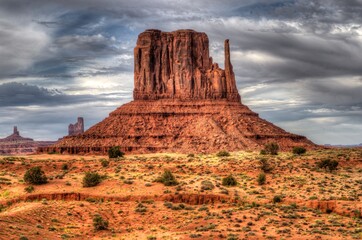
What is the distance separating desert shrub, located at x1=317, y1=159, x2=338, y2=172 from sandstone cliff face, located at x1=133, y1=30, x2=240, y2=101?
86991 millimetres

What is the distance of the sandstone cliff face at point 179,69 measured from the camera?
525 feet

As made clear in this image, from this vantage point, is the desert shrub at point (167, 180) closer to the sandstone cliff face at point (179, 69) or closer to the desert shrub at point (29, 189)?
the desert shrub at point (29, 189)

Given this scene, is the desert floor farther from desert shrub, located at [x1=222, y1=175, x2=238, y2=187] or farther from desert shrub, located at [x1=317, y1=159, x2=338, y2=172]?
desert shrub, located at [x1=317, y1=159, x2=338, y2=172]

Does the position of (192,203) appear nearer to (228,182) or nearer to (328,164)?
(228,182)

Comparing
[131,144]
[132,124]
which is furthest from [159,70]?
[131,144]

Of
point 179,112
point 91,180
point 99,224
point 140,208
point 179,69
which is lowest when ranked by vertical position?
point 99,224

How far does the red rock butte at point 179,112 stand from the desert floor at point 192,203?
191ft

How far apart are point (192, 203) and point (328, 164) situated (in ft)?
79.8

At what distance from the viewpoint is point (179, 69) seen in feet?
542

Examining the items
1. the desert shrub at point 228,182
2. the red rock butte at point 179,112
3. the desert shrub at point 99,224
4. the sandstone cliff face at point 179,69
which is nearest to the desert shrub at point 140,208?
the desert shrub at point 99,224

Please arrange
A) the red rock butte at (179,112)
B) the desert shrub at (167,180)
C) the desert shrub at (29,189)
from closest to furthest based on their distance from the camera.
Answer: the desert shrub at (29,189), the desert shrub at (167,180), the red rock butte at (179,112)

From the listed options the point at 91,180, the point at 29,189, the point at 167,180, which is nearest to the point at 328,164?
the point at 167,180

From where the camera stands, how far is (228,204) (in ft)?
176

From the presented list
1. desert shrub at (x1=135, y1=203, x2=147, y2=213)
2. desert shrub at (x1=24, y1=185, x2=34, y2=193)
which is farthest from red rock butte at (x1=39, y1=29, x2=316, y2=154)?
desert shrub at (x1=135, y1=203, x2=147, y2=213)
